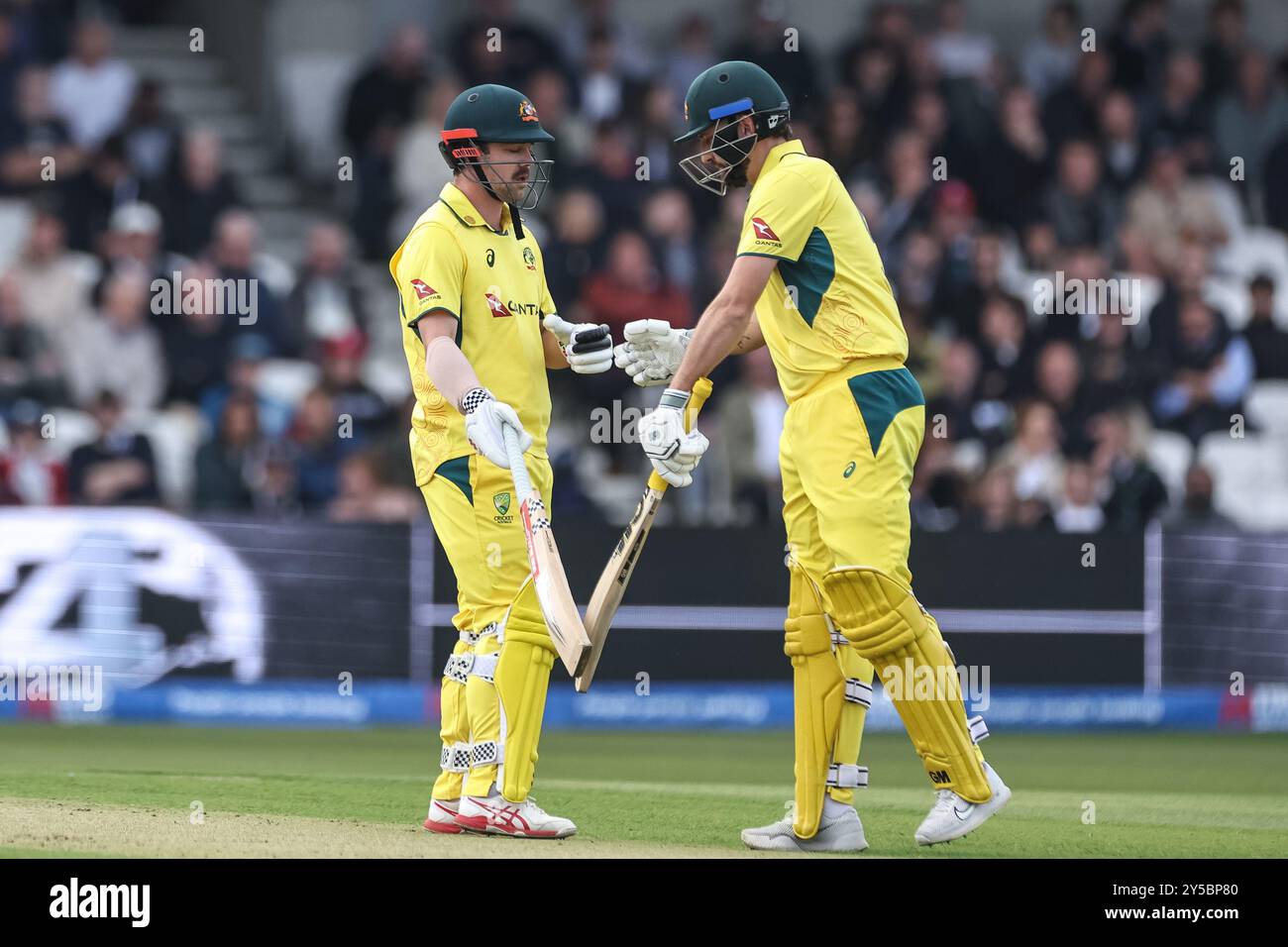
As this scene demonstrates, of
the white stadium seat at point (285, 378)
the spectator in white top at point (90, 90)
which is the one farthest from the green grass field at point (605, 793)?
the spectator in white top at point (90, 90)

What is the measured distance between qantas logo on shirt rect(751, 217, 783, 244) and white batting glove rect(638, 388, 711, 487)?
2.05 feet

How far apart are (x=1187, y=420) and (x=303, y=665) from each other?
696 centimetres

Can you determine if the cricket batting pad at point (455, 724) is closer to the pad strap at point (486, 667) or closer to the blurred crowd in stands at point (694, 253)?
the pad strap at point (486, 667)

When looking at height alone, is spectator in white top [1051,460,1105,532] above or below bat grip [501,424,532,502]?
below

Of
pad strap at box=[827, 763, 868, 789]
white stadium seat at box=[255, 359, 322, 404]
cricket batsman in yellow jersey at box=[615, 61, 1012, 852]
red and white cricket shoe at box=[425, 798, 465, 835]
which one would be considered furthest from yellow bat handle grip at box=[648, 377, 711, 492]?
white stadium seat at box=[255, 359, 322, 404]

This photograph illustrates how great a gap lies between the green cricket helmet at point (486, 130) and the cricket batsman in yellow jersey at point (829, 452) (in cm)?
63

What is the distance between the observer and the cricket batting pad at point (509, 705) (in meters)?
7.52

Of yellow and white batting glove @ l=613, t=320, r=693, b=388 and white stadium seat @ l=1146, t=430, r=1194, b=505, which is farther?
white stadium seat @ l=1146, t=430, r=1194, b=505

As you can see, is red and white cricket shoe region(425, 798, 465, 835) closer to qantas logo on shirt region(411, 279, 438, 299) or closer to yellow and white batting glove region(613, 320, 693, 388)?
yellow and white batting glove region(613, 320, 693, 388)

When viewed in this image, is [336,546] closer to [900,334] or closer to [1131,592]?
[1131,592]

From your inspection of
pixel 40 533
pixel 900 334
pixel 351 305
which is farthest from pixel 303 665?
pixel 900 334

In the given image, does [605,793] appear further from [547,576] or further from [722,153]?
[722,153]

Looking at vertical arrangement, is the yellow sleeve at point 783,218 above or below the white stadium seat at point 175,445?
above

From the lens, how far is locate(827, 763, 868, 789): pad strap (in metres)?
7.43
